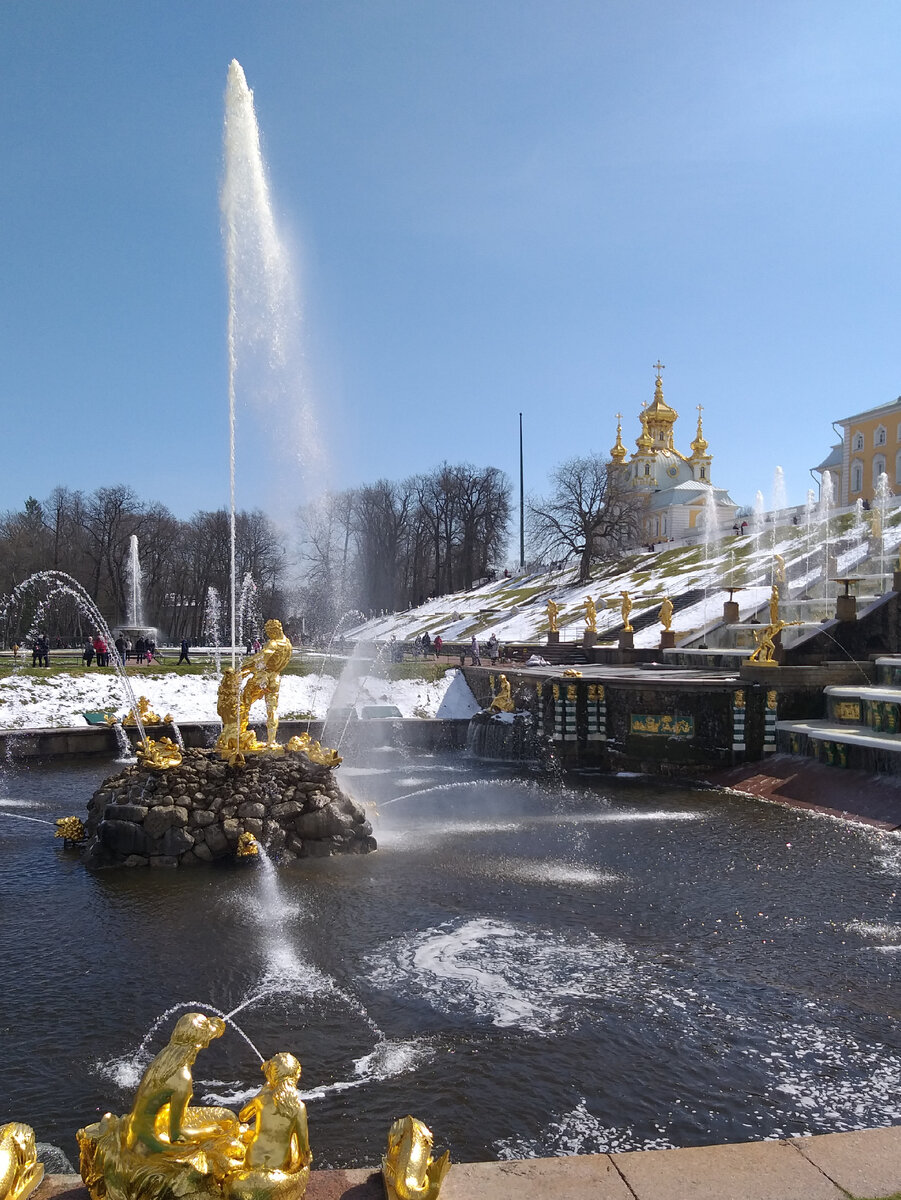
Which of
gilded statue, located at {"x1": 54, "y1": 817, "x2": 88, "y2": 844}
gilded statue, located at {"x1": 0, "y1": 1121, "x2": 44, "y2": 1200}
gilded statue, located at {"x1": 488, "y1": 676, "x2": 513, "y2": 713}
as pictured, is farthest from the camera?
gilded statue, located at {"x1": 488, "y1": 676, "x2": 513, "y2": 713}

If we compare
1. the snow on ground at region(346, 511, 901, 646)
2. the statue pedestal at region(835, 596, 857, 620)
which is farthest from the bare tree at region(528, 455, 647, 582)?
the statue pedestal at region(835, 596, 857, 620)

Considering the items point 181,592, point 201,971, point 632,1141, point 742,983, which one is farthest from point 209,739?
point 181,592

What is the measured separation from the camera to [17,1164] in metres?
3.52

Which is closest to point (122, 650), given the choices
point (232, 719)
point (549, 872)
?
point (232, 719)

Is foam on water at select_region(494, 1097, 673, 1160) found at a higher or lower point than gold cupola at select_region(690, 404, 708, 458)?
lower

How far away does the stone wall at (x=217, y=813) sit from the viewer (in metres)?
11.1

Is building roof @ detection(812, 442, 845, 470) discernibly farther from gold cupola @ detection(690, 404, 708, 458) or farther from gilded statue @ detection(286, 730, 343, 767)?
gilded statue @ detection(286, 730, 343, 767)

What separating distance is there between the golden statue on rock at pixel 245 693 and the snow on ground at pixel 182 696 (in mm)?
11834

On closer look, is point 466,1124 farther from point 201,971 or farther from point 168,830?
point 168,830

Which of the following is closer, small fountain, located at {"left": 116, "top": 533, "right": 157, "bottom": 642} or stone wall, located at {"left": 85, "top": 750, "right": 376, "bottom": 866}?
stone wall, located at {"left": 85, "top": 750, "right": 376, "bottom": 866}

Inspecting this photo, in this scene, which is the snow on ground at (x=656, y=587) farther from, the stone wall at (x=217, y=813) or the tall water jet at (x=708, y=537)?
the stone wall at (x=217, y=813)

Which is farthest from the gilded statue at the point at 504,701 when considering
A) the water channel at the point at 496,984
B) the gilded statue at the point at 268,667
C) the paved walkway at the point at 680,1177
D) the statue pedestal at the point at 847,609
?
the paved walkway at the point at 680,1177

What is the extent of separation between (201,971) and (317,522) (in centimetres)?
3767

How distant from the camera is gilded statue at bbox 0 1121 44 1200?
11.3 ft
